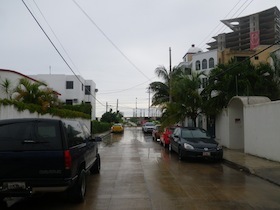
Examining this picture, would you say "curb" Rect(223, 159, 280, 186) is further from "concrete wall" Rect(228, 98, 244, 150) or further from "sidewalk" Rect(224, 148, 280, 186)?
"concrete wall" Rect(228, 98, 244, 150)

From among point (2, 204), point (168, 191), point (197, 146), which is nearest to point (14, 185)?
point (2, 204)

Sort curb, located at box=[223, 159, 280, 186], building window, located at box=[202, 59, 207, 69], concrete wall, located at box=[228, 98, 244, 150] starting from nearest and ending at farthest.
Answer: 1. curb, located at box=[223, 159, 280, 186]
2. concrete wall, located at box=[228, 98, 244, 150]
3. building window, located at box=[202, 59, 207, 69]

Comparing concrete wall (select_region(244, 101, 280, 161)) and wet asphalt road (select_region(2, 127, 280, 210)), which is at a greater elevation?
concrete wall (select_region(244, 101, 280, 161))

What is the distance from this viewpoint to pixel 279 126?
13156 millimetres

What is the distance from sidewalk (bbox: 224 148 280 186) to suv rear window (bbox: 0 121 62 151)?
6259 millimetres

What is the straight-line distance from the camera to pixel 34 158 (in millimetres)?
6141

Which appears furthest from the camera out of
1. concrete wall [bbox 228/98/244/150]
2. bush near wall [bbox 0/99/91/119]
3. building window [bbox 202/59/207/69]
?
building window [bbox 202/59/207/69]

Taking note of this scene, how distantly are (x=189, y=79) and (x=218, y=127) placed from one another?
13.8 ft

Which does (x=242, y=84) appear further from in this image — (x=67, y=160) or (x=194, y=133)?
(x=67, y=160)

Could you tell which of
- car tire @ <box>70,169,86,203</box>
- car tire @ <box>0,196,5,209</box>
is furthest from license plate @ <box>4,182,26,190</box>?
car tire @ <box>70,169,86,203</box>

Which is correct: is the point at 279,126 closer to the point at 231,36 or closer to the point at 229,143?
the point at 229,143

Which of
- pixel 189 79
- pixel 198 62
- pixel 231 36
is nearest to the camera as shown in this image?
pixel 189 79

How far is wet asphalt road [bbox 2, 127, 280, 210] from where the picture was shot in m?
6.95

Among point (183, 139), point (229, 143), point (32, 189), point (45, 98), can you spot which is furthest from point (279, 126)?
point (45, 98)
